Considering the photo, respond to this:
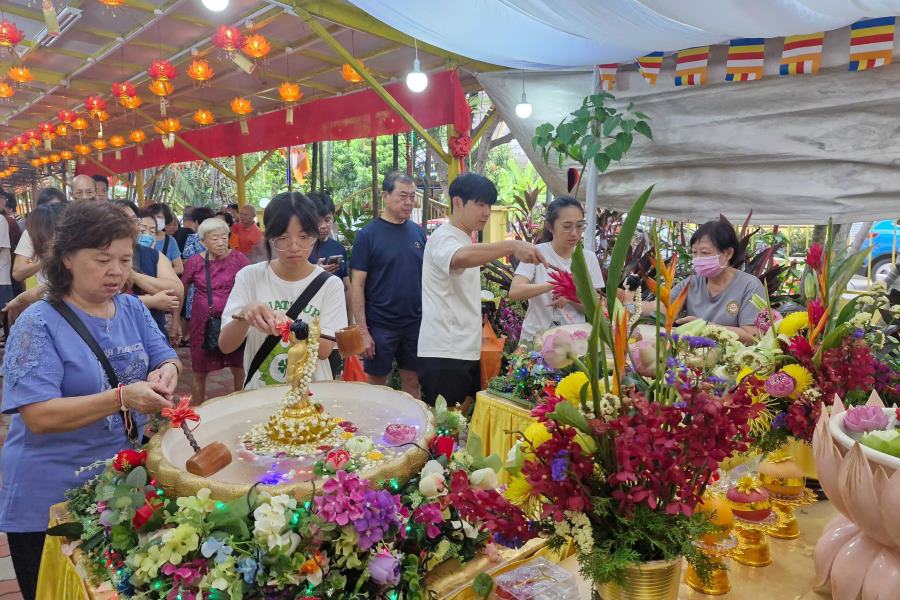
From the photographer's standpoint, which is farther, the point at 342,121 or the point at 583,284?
the point at 342,121

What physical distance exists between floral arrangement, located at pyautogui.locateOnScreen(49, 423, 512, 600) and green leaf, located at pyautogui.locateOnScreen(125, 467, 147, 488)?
1.0 inches

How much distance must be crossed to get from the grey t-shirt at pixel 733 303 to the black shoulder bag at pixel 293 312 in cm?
157

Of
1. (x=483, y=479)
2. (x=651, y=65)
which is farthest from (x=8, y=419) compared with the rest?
(x=651, y=65)

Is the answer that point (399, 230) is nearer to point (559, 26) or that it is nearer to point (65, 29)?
point (559, 26)

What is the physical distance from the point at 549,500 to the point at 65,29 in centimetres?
698

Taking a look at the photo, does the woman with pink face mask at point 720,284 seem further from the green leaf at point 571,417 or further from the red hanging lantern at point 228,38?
the red hanging lantern at point 228,38

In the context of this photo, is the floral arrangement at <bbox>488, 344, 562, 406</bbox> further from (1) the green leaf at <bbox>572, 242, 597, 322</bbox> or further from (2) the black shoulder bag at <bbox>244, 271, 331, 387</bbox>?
(1) the green leaf at <bbox>572, 242, 597, 322</bbox>

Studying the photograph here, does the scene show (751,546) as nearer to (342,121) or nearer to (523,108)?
(523,108)

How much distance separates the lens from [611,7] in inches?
114

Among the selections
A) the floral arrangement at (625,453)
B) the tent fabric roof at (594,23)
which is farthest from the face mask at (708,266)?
the floral arrangement at (625,453)

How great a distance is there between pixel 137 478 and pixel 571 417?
2.63 ft

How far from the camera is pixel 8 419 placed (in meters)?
3.80

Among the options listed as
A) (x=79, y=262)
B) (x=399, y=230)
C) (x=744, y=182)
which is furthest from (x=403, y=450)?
(x=744, y=182)

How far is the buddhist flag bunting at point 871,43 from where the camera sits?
2904 mm
